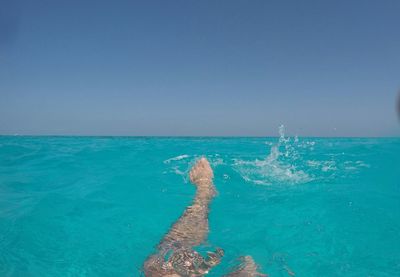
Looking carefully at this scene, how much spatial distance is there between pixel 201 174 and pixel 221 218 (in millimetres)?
2875

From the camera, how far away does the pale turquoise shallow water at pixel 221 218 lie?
5.12 meters

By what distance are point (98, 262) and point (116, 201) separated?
3351 millimetres

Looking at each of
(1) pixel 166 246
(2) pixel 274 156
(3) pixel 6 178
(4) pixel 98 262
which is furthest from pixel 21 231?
(2) pixel 274 156

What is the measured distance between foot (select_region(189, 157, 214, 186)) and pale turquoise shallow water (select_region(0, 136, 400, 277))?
1.41ft

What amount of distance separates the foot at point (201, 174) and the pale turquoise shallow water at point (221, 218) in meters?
0.43

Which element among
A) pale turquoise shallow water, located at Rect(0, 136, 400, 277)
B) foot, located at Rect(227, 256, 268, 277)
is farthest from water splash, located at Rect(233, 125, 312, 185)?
foot, located at Rect(227, 256, 268, 277)

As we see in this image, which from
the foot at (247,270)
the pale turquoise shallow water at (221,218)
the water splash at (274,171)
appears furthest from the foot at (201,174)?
the foot at (247,270)

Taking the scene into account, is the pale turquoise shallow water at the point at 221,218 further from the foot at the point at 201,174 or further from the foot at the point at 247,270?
the foot at the point at 201,174

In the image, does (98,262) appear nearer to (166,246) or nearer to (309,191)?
(166,246)

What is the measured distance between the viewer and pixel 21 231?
251 inches

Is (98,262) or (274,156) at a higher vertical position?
(274,156)

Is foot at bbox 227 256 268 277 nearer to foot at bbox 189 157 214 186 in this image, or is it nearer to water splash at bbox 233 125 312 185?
foot at bbox 189 157 214 186

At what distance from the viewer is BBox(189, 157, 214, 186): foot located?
9.60 metres

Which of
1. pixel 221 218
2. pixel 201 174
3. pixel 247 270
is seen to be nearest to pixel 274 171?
pixel 201 174
